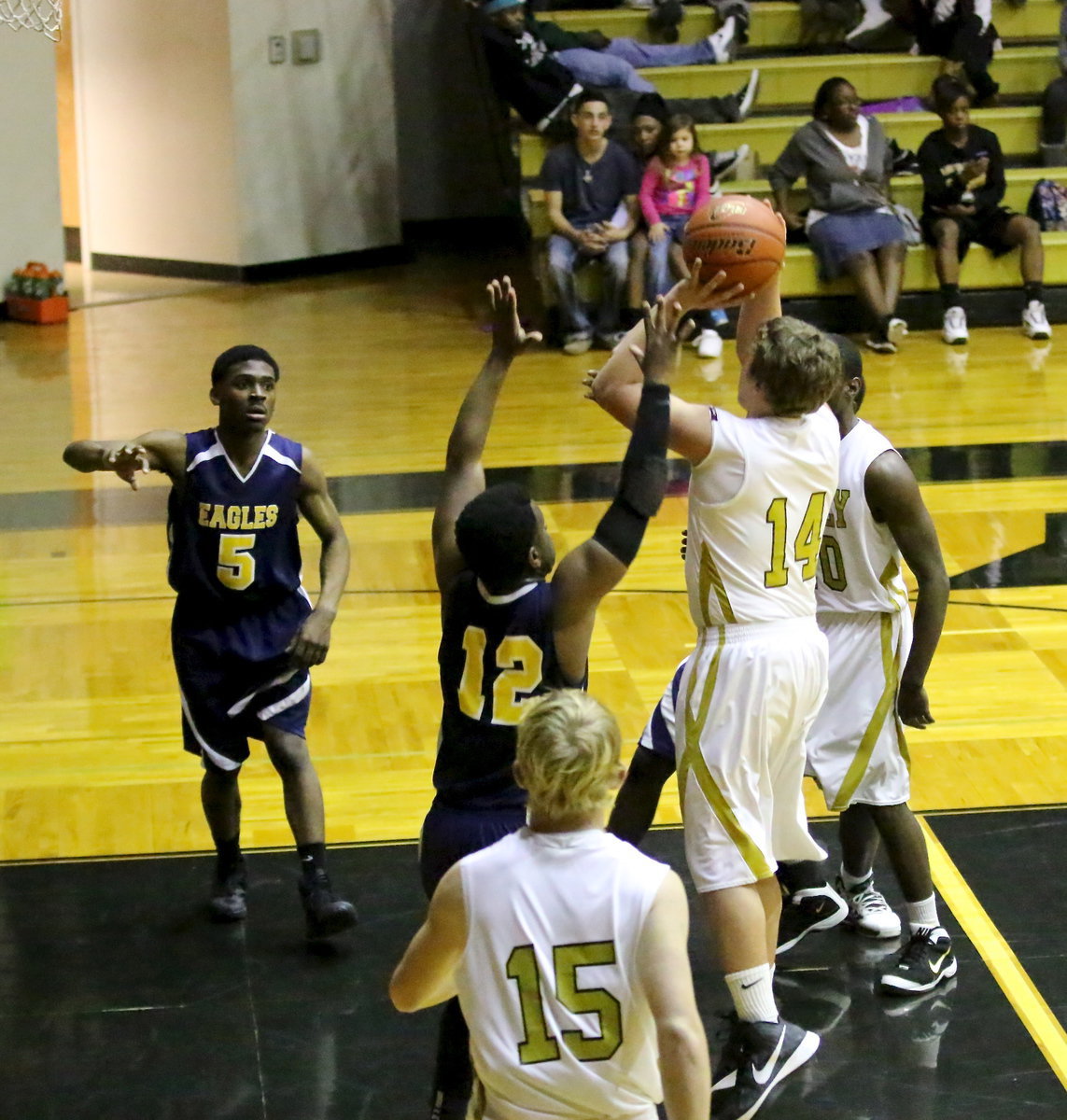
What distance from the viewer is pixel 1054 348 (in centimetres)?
1013

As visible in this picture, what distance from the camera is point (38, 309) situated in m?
11.8

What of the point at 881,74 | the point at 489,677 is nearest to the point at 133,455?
the point at 489,677

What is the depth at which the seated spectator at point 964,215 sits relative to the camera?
10.4 m

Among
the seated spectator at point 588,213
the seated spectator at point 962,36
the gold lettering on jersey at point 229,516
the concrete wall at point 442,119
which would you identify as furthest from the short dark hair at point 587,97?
the gold lettering on jersey at point 229,516

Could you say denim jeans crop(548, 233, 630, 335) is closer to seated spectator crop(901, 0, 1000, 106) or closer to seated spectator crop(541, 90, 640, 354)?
seated spectator crop(541, 90, 640, 354)

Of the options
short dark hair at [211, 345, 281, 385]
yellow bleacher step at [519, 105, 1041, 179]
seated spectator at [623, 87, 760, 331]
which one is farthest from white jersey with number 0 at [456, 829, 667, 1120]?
yellow bleacher step at [519, 105, 1041, 179]

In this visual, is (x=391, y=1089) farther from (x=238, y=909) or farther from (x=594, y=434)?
(x=594, y=434)

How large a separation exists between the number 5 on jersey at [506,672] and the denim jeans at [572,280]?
7.59 m

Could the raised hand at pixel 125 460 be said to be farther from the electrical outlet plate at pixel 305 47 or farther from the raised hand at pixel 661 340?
the electrical outlet plate at pixel 305 47

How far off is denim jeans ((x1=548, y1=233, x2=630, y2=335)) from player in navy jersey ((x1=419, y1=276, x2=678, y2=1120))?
7355mm

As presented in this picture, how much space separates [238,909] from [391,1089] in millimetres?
876

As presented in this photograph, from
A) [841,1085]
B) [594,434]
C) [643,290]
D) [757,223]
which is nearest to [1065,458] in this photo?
[594,434]

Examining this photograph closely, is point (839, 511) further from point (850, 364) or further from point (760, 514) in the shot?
point (760, 514)

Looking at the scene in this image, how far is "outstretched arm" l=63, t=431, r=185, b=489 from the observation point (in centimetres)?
383
